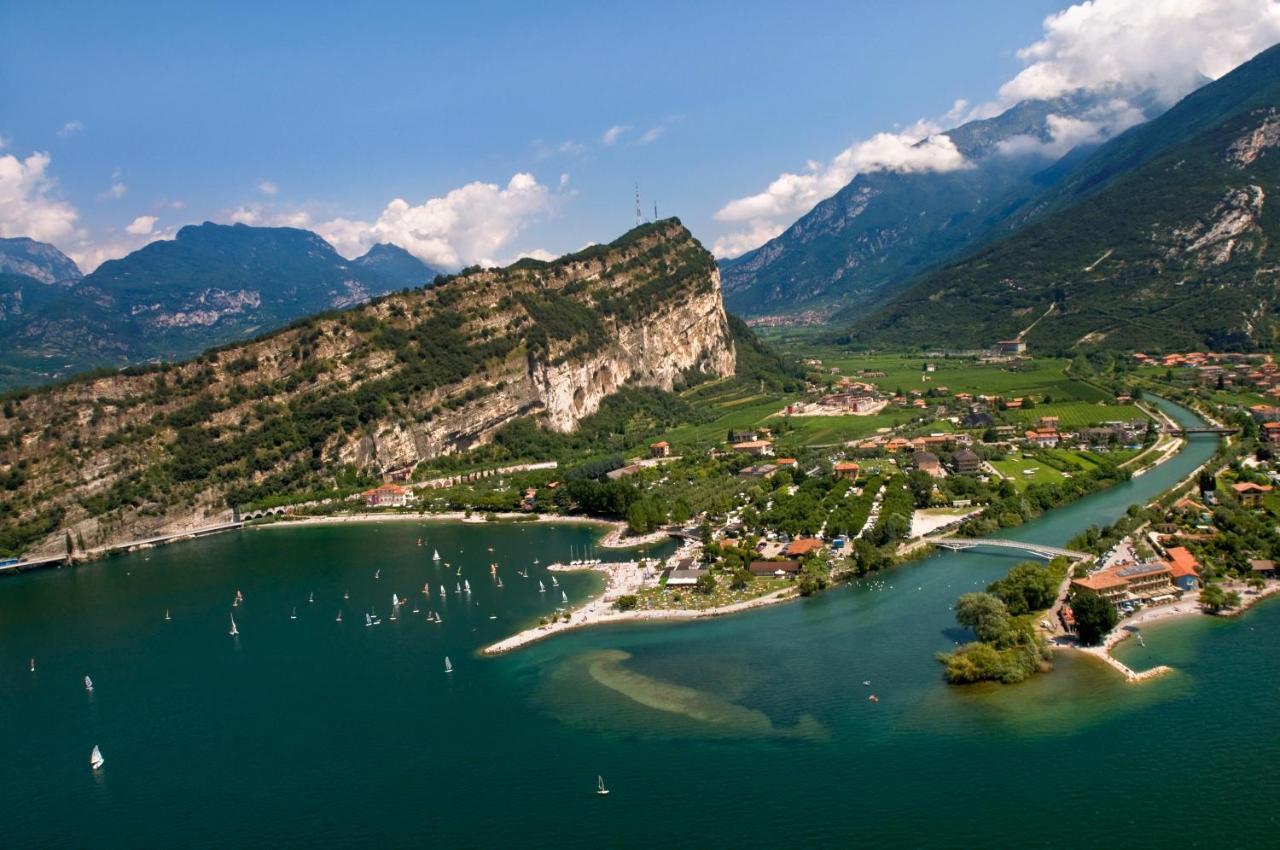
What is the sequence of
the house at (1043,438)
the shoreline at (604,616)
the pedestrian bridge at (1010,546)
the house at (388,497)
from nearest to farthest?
the shoreline at (604,616) < the pedestrian bridge at (1010,546) < the house at (388,497) < the house at (1043,438)

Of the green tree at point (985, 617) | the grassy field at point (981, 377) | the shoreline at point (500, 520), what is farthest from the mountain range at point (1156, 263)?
the green tree at point (985, 617)

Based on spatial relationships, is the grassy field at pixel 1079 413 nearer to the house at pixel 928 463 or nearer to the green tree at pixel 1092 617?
the house at pixel 928 463

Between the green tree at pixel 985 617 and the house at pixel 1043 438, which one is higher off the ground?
the green tree at pixel 985 617

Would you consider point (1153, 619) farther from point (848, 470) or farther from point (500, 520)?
point (500, 520)

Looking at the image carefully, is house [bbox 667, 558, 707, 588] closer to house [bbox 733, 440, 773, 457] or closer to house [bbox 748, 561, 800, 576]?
house [bbox 748, 561, 800, 576]

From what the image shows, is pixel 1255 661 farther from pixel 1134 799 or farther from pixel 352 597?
Result: pixel 352 597

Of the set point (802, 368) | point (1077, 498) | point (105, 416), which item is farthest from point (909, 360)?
point (105, 416)

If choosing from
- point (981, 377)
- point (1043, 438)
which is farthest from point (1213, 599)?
point (981, 377)

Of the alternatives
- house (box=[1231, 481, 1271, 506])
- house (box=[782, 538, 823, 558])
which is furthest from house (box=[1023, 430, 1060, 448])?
house (box=[782, 538, 823, 558])
